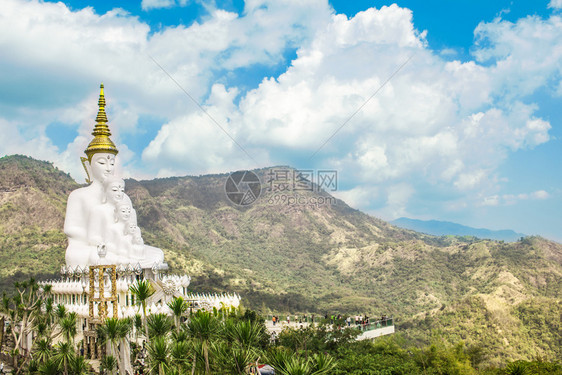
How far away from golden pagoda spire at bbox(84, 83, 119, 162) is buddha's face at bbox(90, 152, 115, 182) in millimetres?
374

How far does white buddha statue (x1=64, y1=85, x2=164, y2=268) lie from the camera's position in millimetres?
31938

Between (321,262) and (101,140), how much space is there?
64.5m

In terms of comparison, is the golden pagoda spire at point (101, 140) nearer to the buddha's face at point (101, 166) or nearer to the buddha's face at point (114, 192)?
the buddha's face at point (101, 166)

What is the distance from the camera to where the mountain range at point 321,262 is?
4862 cm

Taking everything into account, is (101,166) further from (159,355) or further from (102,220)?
(159,355)

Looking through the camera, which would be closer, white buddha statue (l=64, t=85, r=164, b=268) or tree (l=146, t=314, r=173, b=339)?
tree (l=146, t=314, r=173, b=339)

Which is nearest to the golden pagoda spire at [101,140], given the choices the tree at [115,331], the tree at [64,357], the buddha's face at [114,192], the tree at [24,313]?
the buddha's face at [114,192]

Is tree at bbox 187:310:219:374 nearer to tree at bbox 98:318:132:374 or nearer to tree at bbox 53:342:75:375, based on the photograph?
tree at bbox 98:318:132:374

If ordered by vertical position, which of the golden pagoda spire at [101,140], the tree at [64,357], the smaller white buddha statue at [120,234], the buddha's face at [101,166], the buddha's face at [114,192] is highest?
the golden pagoda spire at [101,140]

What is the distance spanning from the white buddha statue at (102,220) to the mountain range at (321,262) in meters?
22.3

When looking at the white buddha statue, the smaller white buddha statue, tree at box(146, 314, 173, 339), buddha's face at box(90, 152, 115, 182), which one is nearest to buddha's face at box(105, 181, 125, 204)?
the white buddha statue

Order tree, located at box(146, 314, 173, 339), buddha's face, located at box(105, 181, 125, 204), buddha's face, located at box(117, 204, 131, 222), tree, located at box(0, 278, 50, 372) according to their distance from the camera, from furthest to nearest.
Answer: buddha's face, located at box(105, 181, 125, 204)
buddha's face, located at box(117, 204, 131, 222)
tree, located at box(0, 278, 50, 372)
tree, located at box(146, 314, 173, 339)

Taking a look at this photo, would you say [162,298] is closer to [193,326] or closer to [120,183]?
[120,183]

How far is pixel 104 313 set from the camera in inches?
948
